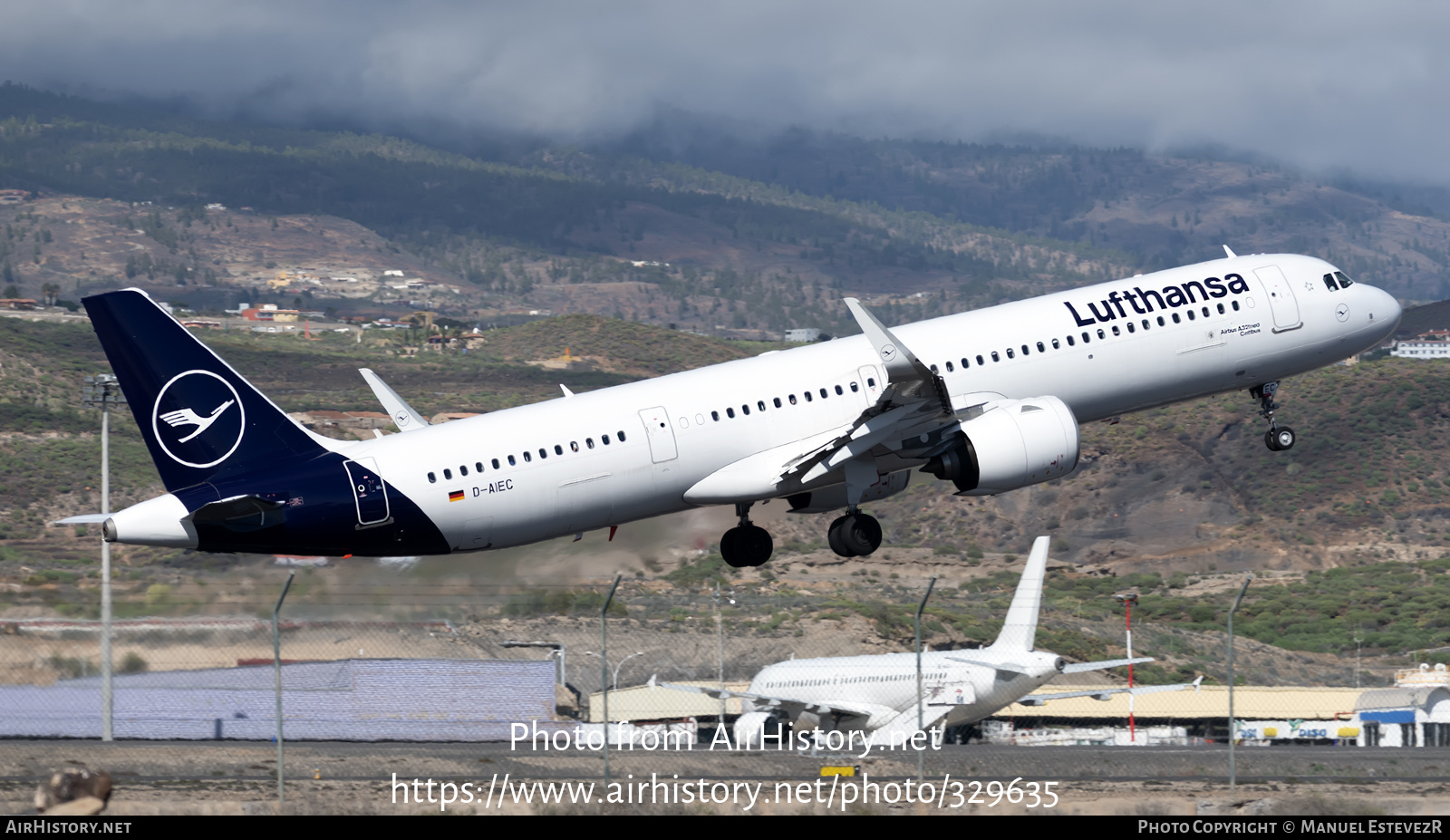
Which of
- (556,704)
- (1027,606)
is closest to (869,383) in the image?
(1027,606)

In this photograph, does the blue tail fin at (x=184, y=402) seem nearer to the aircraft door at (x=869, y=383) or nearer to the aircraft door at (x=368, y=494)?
the aircraft door at (x=368, y=494)

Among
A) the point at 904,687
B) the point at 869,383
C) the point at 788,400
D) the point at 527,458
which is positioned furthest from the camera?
the point at 904,687

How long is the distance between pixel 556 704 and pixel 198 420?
17.9 m

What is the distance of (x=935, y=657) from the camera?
45.8 m

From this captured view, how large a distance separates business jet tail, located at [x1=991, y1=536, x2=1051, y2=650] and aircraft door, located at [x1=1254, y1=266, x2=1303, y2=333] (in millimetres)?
9323

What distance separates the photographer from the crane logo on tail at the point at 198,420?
36.3 m

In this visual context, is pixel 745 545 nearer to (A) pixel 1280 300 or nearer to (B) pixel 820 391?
(B) pixel 820 391

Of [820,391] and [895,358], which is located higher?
[820,391]

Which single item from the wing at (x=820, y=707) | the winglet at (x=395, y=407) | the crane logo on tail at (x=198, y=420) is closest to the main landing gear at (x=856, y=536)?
the wing at (x=820, y=707)

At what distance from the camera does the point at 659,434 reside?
39.8 metres

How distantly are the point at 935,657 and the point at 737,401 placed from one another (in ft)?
33.0
